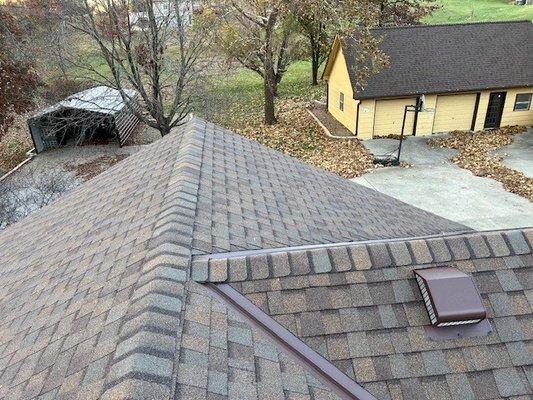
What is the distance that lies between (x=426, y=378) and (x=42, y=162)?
84.5 feet

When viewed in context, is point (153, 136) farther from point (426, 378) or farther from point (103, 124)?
point (426, 378)

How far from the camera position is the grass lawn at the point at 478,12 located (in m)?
44.3

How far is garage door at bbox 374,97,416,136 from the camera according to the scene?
920 inches

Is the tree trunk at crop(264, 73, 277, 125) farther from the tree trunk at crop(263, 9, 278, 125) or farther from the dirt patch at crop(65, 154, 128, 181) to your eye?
the dirt patch at crop(65, 154, 128, 181)

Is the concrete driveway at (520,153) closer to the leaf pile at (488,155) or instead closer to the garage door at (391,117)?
the leaf pile at (488,155)

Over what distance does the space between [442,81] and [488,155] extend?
16.7 ft

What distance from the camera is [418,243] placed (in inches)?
175

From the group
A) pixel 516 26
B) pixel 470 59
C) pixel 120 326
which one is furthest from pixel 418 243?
pixel 516 26

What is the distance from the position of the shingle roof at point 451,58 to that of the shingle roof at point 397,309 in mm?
19372

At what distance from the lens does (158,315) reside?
3273 millimetres

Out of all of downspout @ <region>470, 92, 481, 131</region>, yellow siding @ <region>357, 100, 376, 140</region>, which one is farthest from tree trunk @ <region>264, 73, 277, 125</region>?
downspout @ <region>470, 92, 481, 131</region>

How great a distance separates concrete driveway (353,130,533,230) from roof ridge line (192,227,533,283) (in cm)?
1159

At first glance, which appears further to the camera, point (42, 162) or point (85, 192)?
point (42, 162)

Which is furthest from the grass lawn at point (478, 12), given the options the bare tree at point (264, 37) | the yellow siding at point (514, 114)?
the yellow siding at point (514, 114)
